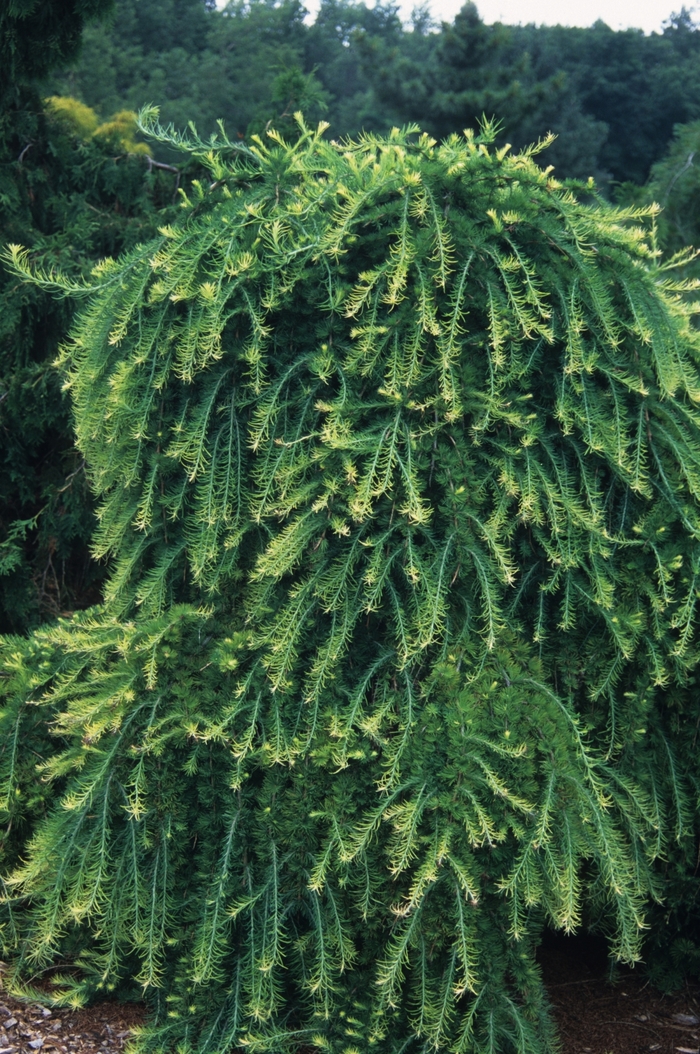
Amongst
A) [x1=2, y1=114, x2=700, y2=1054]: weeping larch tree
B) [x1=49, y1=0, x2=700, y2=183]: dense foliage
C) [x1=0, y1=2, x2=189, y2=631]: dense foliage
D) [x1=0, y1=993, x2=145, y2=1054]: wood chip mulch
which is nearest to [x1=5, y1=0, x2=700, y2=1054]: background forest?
[x1=2, y1=114, x2=700, y2=1054]: weeping larch tree

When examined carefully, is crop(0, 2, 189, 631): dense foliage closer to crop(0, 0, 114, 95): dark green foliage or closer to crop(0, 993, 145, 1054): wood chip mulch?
crop(0, 0, 114, 95): dark green foliage

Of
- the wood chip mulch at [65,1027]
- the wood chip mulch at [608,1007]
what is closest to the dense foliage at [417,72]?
the wood chip mulch at [608,1007]

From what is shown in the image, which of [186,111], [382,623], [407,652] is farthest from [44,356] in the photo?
[186,111]

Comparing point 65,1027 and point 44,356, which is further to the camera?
point 44,356

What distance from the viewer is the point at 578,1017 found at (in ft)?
10.9

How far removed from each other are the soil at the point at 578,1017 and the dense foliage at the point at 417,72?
11.9 m

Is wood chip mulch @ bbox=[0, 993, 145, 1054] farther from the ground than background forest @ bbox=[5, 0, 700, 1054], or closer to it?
closer to it

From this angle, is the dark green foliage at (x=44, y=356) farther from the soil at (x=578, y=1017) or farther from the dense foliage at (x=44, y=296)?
the soil at (x=578, y=1017)

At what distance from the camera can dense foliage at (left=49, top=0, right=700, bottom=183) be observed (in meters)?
19.6

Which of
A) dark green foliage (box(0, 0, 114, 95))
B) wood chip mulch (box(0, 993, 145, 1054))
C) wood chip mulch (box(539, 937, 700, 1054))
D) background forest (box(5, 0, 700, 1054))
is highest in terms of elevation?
dark green foliage (box(0, 0, 114, 95))

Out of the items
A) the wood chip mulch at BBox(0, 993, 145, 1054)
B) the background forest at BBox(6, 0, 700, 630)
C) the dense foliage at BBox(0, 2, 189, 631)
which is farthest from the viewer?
the background forest at BBox(6, 0, 700, 630)

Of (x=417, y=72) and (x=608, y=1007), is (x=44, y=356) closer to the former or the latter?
(x=608, y=1007)

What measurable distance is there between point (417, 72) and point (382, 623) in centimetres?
2025

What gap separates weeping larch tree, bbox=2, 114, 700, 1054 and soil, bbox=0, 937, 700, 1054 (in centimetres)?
10
